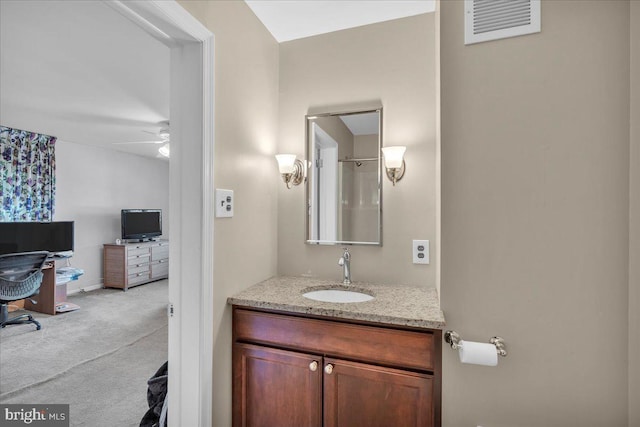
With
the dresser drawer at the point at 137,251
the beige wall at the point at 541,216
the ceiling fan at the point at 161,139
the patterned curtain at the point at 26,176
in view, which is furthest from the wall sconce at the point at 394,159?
the dresser drawer at the point at 137,251

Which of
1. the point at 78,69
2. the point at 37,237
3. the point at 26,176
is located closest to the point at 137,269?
the point at 37,237

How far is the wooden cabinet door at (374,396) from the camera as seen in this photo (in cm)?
A: 120

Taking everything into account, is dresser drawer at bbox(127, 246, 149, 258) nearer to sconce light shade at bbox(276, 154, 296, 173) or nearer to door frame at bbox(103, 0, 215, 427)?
sconce light shade at bbox(276, 154, 296, 173)

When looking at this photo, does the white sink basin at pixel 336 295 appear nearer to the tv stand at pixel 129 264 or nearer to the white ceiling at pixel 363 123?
the white ceiling at pixel 363 123

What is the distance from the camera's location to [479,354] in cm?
114

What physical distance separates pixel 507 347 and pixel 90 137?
5.50 meters

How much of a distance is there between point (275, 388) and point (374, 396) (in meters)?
0.45

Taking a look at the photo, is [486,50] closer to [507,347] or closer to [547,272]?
[547,272]

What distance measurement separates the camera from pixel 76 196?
4926 mm

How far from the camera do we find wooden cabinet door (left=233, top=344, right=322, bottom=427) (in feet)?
4.40

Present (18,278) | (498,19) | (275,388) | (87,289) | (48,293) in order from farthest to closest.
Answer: (87,289) < (48,293) < (18,278) < (275,388) < (498,19)

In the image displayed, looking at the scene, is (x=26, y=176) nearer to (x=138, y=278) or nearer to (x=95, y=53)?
(x=138, y=278)

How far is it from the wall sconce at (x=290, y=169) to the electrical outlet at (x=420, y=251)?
2.58 feet

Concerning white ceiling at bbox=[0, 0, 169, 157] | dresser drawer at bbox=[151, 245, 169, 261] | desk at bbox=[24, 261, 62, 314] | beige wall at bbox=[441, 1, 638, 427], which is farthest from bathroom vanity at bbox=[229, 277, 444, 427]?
dresser drawer at bbox=[151, 245, 169, 261]
